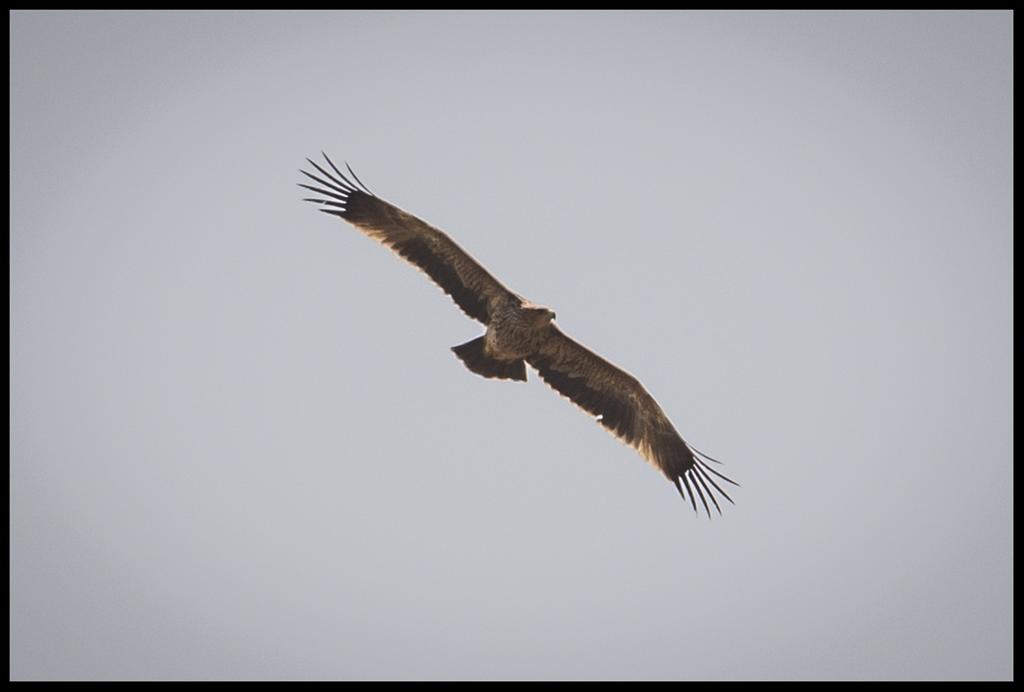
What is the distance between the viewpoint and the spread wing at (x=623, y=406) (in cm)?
1296

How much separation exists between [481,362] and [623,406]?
2.06 meters

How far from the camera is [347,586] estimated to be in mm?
100500

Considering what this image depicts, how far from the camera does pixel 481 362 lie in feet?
41.2

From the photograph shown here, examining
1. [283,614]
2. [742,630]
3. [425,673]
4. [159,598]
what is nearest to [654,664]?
[742,630]

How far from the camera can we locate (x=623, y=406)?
13.4m

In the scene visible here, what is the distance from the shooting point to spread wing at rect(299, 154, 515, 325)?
12508 mm

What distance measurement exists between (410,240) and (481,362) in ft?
5.54

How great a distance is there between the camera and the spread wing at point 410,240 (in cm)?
1251

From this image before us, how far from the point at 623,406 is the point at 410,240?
3408mm

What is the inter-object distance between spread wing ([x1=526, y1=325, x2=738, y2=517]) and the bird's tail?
471mm

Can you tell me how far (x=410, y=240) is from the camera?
12.6 metres

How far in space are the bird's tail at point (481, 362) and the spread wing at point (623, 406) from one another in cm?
47

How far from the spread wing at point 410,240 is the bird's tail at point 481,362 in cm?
34

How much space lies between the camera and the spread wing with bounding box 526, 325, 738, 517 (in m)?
13.0
